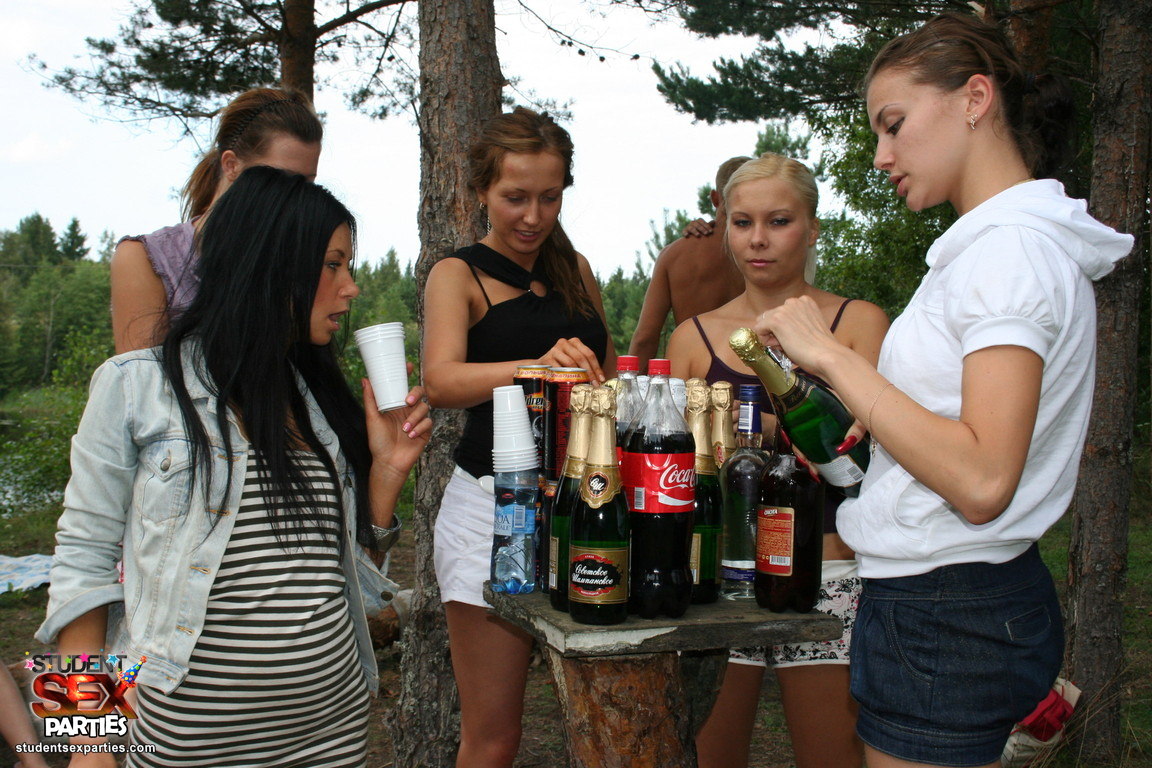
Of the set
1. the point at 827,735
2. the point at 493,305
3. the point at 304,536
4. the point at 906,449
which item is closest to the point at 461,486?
the point at 493,305

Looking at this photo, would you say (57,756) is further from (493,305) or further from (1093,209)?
(1093,209)

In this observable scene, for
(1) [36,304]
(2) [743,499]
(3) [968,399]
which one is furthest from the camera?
(1) [36,304]

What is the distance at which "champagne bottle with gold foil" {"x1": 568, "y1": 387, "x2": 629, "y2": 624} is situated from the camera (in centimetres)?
149

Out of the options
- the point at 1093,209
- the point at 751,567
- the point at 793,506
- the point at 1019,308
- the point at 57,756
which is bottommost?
the point at 57,756

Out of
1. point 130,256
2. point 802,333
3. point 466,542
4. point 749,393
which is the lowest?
point 466,542

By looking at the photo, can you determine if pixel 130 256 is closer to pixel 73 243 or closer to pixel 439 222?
pixel 439 222

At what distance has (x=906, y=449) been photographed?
4.50 feet

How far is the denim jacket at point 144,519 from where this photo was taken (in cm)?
159

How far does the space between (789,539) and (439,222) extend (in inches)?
103

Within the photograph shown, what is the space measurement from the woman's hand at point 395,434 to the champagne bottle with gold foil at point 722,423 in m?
0.65

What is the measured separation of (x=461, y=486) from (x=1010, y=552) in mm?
1424

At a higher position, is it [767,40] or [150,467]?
[767,40]

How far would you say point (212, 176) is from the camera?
106 inches

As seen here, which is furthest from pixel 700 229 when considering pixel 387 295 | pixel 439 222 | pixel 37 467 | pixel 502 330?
pixel 387 295
